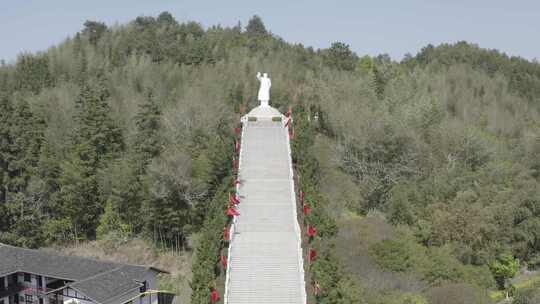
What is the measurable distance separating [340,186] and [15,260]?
1651 centimetres

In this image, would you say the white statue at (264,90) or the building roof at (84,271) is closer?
the building roof at (84,271)

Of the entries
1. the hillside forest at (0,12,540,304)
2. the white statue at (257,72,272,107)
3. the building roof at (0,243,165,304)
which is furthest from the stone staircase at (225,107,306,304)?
the building roof at (0,243,165,304)

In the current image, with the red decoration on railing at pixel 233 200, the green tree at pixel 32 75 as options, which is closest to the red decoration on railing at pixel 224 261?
the red decoration on railing at pixel 233 200

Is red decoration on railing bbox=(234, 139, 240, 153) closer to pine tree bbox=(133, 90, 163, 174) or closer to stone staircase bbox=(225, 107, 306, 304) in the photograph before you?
stone staircase bbox=(225, 107, 306, 304)

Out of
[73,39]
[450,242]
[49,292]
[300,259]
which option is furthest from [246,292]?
[73,39]

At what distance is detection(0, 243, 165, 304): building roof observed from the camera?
21891mm

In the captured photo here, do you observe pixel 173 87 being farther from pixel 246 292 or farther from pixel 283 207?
pixel 246 292

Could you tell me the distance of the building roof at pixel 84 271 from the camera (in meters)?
21.9

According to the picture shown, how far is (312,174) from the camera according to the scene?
94.7 feet

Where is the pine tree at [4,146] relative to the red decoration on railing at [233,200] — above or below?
above

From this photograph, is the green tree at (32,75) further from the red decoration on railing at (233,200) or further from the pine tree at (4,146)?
the red decoration on railing at (233,200)

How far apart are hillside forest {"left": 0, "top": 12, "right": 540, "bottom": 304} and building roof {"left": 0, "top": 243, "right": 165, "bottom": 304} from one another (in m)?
2.82

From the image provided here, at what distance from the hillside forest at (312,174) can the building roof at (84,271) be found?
282cm

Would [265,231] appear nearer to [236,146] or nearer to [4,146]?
[236,146]
